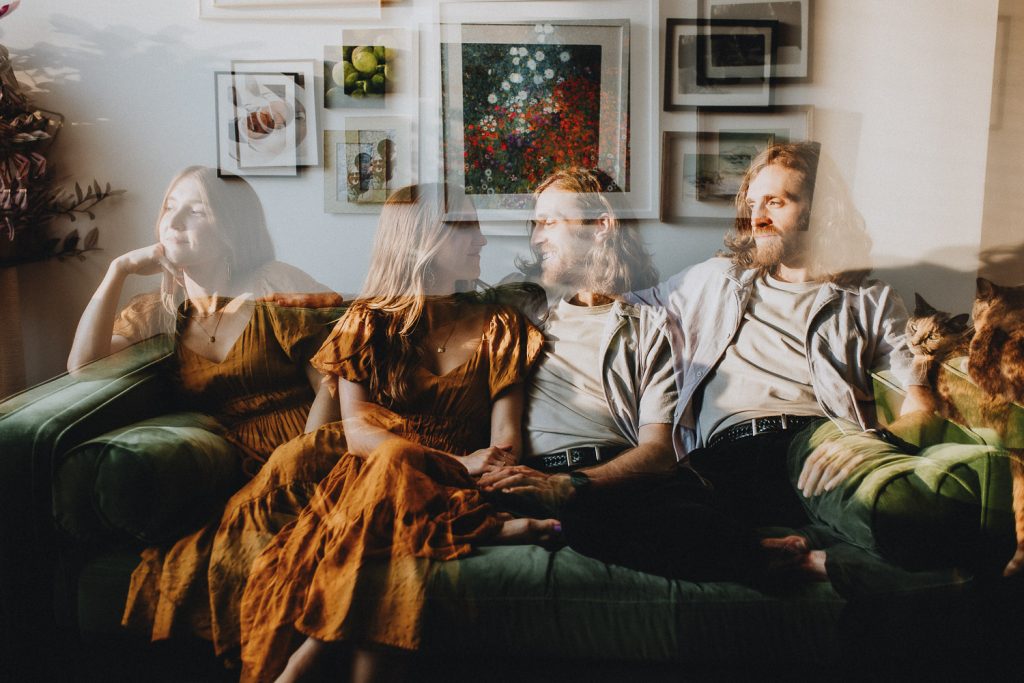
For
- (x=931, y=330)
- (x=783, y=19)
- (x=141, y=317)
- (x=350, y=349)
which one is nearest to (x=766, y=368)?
(x=931, y=330)

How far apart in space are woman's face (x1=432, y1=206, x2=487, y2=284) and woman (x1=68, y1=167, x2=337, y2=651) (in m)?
0.23

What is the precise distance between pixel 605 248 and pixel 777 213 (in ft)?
1.13

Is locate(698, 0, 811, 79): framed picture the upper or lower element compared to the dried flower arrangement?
upper

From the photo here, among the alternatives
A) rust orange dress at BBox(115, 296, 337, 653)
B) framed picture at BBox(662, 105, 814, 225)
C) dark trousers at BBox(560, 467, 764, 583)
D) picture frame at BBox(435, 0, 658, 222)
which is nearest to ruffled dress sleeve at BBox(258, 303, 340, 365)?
rust orange dress at BBox(115, 296, 337, 653)

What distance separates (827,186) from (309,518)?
1.16m

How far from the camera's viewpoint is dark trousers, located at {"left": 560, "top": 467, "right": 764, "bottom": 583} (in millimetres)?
1241

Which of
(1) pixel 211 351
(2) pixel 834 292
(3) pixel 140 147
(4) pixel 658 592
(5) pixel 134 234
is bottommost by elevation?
(4) pixel 658 592

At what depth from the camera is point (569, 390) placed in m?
1.43

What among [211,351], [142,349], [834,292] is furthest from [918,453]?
[142,349]

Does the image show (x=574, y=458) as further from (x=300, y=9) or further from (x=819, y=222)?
(x=300, y=9)

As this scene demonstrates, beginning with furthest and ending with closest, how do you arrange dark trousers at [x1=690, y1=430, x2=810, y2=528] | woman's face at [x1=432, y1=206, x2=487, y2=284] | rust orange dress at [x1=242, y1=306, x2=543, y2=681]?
1. woman's face at [x1=432, y1=206, x2=487, y2=284]
2. dark trousers at [x1=690, y1=430, x2=810, y2=528]
3. rust orange dress at [x1=242, y1=306, x2=543, y2=681]

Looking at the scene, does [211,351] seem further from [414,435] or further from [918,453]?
[918,453]

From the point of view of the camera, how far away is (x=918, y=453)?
1.37 meters

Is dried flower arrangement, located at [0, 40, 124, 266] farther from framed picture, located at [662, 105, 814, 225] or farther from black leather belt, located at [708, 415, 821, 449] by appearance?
black leather belt, located at [708, 415, 821, 449]
